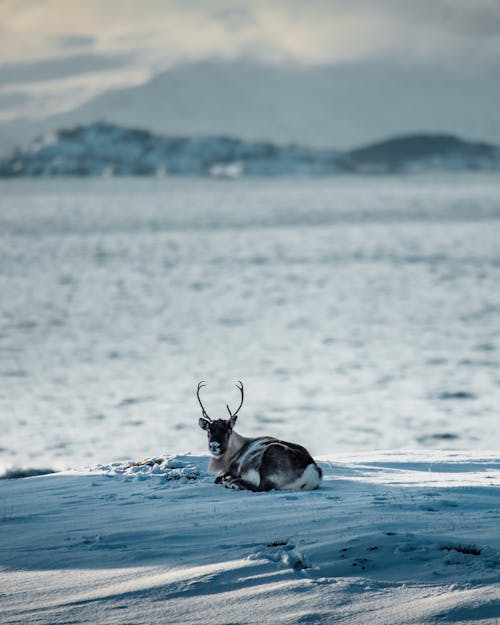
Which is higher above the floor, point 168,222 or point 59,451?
point 168,222

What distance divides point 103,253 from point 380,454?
4560 cm

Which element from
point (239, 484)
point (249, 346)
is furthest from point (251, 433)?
point (249, 346)

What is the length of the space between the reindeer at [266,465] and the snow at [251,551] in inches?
5.3

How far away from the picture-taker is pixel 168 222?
8475 cm

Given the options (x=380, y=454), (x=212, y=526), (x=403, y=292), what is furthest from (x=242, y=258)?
(x=212, y=526)

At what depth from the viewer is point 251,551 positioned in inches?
237

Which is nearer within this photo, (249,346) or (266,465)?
Result: (266,465)

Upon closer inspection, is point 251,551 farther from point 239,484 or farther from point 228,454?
point 228,454

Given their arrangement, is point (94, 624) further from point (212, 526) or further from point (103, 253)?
point (103, 253)

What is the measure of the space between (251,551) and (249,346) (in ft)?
57.8

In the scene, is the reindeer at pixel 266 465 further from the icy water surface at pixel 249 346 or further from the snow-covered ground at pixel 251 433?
the icy water surface at pixel 249 346

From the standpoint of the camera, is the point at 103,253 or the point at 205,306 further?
the point at 103,253

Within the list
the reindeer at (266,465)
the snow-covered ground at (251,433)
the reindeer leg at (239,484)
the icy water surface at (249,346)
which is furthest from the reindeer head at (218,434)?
the icy water surface at (249,346)

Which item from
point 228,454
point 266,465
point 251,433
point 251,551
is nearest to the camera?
point 251,551
